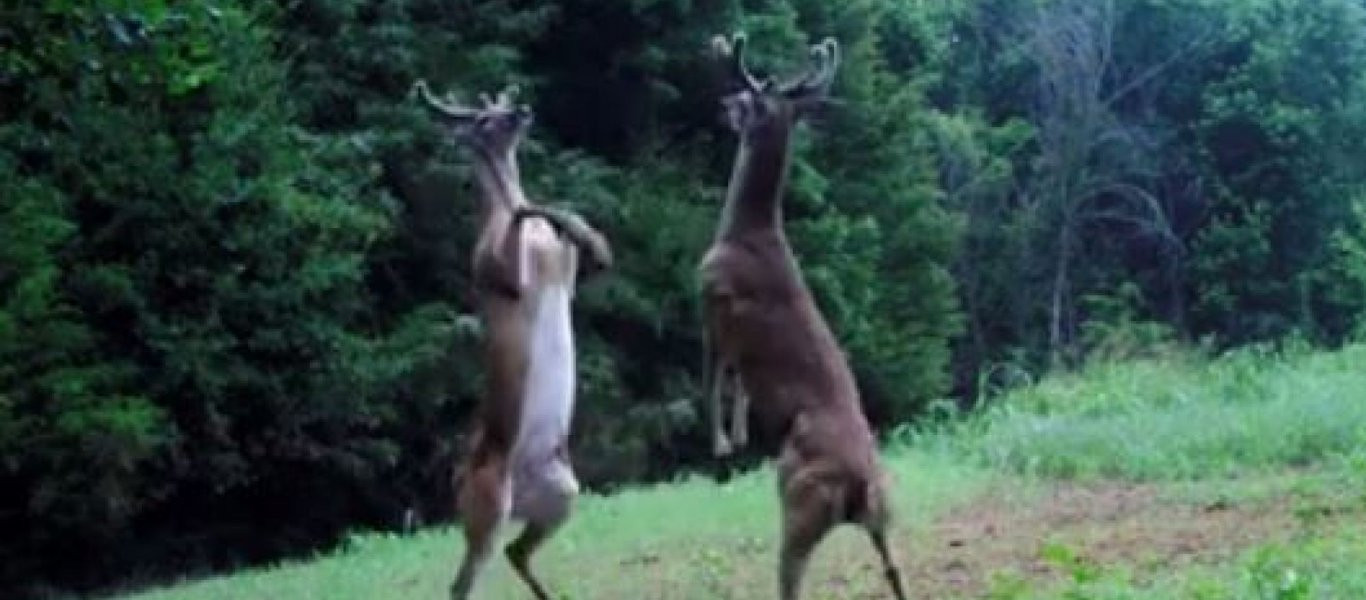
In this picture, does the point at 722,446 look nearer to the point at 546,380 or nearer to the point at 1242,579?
the point at 546,380

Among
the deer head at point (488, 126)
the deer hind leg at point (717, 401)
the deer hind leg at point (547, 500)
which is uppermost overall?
the deer head at point (488, 126)

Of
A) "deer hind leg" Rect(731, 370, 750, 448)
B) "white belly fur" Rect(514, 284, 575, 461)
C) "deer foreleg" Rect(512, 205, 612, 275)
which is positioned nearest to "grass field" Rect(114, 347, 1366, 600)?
"deer hind leg" Rect(731, 370, 750, 448)

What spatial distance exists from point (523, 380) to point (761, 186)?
4.33ft

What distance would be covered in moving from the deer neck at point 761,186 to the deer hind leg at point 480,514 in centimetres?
142

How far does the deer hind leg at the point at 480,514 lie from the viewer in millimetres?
9102

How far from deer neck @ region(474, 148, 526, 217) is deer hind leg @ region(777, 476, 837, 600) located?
6.92 feet

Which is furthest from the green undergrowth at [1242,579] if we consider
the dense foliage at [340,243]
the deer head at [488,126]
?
the dense foliage at [340,243]

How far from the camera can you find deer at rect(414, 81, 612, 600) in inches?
361

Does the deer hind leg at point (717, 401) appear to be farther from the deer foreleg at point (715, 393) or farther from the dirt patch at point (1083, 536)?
the dirt patch at point (1083, 536)

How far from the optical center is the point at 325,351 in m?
19.7

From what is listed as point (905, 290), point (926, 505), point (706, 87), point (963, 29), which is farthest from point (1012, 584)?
point (963, 29)

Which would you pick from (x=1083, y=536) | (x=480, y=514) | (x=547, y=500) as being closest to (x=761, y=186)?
(x=547, y=500)

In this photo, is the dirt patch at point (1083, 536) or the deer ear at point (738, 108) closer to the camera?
the deer ear at point (738, 108)

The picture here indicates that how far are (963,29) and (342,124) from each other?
955 inches
